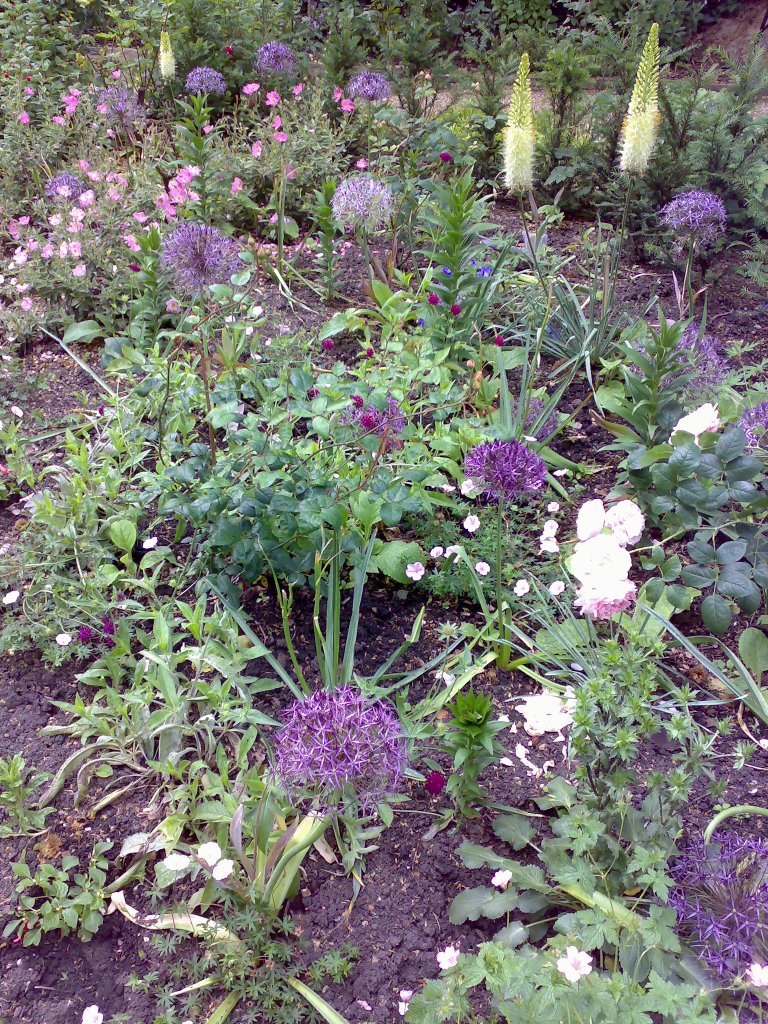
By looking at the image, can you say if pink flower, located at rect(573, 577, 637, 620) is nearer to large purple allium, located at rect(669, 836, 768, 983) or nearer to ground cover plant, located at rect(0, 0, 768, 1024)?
ground cover plant, located at rect(0, 0, 768, 1024)

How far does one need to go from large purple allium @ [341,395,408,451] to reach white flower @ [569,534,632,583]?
0.81 meters

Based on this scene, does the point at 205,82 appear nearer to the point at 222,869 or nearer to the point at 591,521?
the point at 591,521

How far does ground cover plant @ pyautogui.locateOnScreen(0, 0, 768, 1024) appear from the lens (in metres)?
1.65

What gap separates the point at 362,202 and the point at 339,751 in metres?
2.53

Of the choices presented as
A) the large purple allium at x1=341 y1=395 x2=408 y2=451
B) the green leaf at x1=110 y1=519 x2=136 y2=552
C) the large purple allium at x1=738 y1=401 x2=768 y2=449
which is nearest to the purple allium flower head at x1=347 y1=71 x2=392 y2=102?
the large purple allium at x1=341 y1=395 x2=408 y2=451

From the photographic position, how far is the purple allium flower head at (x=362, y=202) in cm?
345

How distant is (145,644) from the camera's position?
7.16ft

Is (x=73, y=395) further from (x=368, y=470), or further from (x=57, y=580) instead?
(x=368, y=470)

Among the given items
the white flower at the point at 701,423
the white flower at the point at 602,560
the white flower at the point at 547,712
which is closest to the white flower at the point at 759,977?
the white flower at the point at 547,712

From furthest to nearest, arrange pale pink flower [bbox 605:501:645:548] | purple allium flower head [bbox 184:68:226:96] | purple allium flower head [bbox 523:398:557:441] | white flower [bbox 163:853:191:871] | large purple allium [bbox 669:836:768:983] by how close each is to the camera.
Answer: purple allium flower head [bbox 184:68:226:96] → purple allium flower head [bbox 523:398:557:441] → pale pink flower [bbox 605:501:645:548] → white flower [bbox 163:853:191:871] → large purple allium [bbox 669:836:768:983]

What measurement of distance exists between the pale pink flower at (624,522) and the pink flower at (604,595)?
196 millimetres

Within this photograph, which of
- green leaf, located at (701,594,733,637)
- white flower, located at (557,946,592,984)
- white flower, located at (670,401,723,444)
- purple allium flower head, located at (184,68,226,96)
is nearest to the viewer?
white flower, located at (557,946,592,984)

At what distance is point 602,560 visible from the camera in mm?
1587

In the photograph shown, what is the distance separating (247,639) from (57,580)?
0.62 meters
